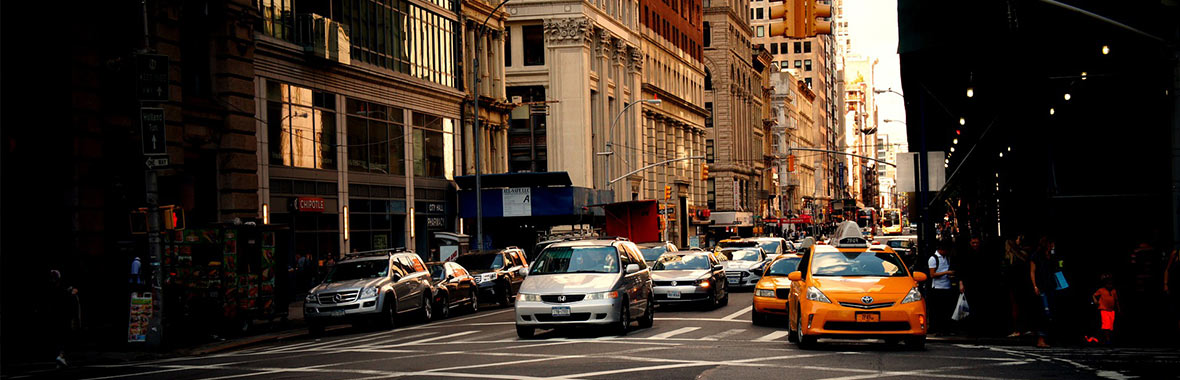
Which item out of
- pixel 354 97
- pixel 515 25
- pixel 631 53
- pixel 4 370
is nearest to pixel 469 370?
pixel 4 370

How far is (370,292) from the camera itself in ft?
85.0

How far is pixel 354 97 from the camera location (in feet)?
141

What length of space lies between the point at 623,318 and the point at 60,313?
9150 millimetres

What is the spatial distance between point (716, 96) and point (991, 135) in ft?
240

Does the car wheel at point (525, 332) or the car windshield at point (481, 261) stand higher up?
the car windshield at point (481, 261)

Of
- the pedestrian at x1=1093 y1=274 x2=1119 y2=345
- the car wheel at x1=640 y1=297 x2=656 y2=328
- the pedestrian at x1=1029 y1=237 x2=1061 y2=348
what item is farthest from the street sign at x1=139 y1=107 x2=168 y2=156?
the pedestrian at x1=1093 y1=274 x2=1119 y2=345

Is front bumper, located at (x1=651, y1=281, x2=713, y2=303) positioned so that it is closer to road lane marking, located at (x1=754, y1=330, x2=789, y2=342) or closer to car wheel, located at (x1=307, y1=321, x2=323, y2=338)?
road lane marking, located at (x1=754, y1=330, x2=789, y2=342)

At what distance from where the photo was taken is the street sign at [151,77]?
22766mm

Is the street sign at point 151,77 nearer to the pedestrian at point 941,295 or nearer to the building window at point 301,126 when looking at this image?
the pedestrian at point 941,295

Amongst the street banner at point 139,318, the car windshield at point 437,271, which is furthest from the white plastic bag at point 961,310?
the street banner at point 139,318

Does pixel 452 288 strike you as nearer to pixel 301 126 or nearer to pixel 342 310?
pixel 342 310

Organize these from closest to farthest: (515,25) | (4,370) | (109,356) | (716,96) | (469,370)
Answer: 1. (469,370)
2. (4,370)
3. (109,356)
4. (515,25)
5. (716,96)

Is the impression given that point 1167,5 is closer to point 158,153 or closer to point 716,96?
point 158,153

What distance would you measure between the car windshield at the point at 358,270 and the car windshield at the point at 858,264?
37.2 feet
